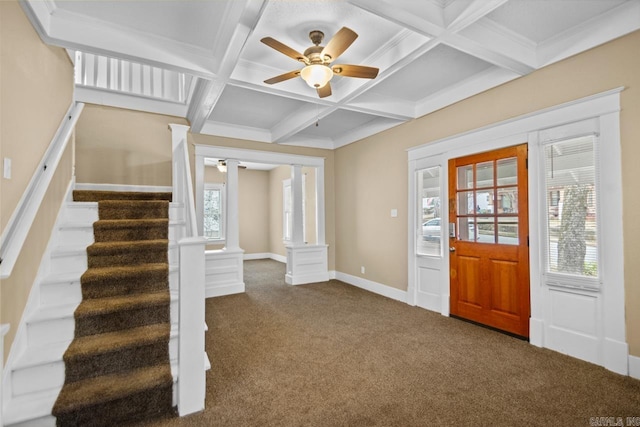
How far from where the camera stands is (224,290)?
4.87 metres

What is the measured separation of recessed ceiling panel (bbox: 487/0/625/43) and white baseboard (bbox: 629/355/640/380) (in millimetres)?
2650

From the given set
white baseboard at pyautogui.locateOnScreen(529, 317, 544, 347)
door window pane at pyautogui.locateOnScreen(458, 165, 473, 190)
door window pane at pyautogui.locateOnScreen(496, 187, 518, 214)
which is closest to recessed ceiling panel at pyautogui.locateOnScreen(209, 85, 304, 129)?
door window pane at pyautogui.locateOnScreen(458, 165, 473, 190)

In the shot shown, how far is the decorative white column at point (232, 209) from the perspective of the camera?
16.6ft

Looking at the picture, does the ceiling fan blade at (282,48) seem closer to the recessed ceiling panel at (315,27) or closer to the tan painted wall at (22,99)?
the recessed ceiling panel at (315,27)

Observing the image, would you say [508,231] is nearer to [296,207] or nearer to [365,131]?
[365,131]

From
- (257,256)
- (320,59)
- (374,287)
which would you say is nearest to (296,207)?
(374,287)

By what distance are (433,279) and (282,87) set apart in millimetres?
2972

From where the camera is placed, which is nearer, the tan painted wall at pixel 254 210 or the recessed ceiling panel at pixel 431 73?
the recessed ceiling panel at pixel 431 73

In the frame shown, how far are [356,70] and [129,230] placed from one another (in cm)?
255

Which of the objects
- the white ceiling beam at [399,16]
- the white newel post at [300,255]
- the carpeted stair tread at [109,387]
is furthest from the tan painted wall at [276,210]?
the carpeted stair tread at [109,387]

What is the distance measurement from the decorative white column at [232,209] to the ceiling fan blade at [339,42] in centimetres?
307

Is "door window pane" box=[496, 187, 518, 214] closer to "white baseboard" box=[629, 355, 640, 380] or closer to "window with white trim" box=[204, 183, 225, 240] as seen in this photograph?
"white baseboard" box=[629, 355, 640, 380]

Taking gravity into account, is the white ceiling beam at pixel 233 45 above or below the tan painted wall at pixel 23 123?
above

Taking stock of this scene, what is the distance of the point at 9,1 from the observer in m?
1.87
